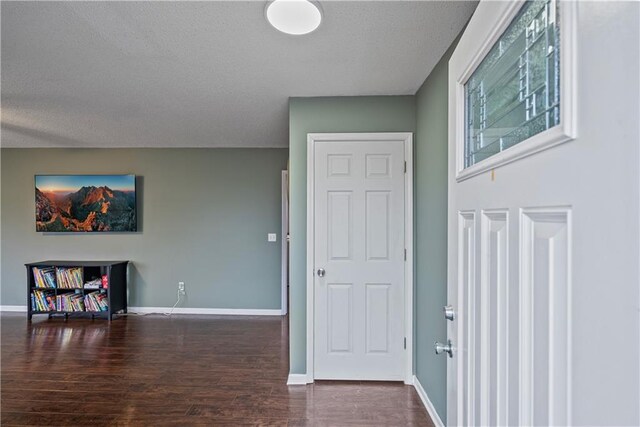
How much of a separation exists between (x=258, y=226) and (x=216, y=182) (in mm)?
849

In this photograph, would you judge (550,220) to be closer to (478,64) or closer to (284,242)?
(478,64)

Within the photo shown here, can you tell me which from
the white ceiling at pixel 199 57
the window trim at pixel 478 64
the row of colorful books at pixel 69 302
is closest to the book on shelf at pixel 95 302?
the row of colorful books at pixel 69 302

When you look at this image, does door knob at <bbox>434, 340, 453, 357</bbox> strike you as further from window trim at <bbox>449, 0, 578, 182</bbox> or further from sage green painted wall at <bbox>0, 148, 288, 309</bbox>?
sage green painted wall at <bbox>0, 148, 288, 309</bbox>

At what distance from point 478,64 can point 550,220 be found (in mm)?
572

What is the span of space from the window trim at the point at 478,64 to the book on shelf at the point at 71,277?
16.3 ft

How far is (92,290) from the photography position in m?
4.50

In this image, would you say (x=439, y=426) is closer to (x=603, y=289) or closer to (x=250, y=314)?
(x=603, y=289)

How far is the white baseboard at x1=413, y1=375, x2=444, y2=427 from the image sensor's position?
2.14 metres

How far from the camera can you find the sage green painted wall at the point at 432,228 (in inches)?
81.9

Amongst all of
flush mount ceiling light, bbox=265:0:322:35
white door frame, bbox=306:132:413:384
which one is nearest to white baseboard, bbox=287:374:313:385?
white door frame, bbox=306:132:413:384

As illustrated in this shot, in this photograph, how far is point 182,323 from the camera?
14.0 ft

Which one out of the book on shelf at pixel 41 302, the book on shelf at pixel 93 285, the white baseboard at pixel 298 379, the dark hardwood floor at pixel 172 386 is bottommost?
the dark hardwood floor at pixel 172 386

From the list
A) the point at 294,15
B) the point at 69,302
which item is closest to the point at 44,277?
the point at 69,302

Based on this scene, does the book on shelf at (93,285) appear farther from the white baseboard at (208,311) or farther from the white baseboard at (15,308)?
the white baseboard at (15,308)
